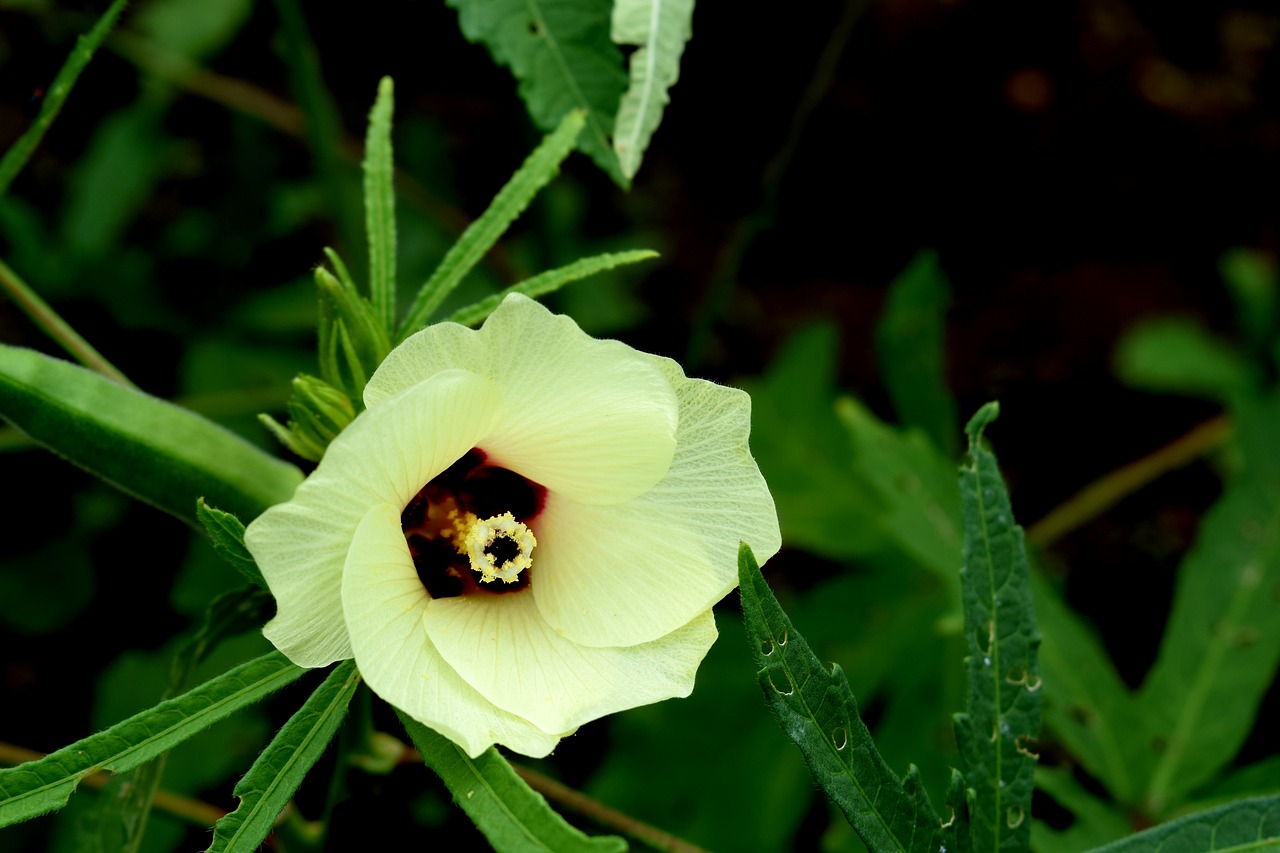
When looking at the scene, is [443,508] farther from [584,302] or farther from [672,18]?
[584,302]

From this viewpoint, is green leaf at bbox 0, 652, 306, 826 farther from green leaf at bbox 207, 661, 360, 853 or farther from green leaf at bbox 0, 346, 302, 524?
green leaf at bbox 0, 346, 302, 524

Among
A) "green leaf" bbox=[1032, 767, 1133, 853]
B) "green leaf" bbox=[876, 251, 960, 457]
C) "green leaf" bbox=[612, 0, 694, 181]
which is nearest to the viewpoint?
"green leaf" bbox=[612, 0, 694, 181]

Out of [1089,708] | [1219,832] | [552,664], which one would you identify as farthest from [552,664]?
[1089,708]

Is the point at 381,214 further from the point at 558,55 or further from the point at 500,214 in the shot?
the point at 558,55

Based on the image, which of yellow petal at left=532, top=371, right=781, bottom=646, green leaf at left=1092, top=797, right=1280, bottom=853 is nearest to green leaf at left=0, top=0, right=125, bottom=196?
yellow petal at left=532, top=371, right=781, bottom=646

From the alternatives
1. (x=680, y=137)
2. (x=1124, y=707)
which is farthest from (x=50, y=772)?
(x=680, y=137)

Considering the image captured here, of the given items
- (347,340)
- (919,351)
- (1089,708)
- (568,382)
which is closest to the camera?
(568,382)
